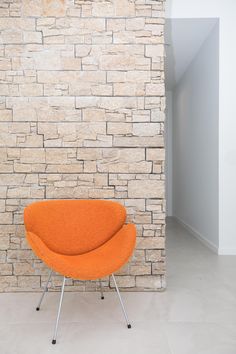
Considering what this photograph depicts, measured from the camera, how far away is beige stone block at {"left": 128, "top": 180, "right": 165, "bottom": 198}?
2.79 metres

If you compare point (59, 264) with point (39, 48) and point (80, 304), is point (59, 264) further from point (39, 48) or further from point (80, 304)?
point (39, 48)

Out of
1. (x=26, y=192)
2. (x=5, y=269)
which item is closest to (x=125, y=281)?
(x=5, y=269)

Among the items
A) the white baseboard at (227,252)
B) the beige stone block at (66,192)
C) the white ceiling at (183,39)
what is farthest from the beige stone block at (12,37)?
the white baseboard at (227,252)

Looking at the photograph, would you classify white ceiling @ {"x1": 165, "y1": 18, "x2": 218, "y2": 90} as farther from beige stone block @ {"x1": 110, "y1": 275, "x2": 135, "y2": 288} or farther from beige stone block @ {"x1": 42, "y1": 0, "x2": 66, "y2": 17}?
beige stone block @ {"x1": 110, "y1": 275, "x2": 135, "y2": 288}

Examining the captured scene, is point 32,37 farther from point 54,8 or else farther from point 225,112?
point 225,112

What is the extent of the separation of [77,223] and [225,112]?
247 cm

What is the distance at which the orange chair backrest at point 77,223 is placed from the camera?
2514 millimetres

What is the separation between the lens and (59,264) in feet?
6.75

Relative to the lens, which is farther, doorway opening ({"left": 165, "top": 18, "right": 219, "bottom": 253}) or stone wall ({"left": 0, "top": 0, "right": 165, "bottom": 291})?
doorway opening ({"left": 165, "top": 18, "right": 219, "bottom": 253})

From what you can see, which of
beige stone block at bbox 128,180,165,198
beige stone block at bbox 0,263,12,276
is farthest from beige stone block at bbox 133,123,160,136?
beige stone block at bbox 0,263,12,276

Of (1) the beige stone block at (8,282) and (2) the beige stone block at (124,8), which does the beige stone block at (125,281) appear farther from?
(2) the beige stone block at (124,8)

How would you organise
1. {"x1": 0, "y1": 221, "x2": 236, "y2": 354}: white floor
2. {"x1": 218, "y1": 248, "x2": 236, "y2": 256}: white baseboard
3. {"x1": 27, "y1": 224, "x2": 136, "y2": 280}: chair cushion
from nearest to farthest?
{"x1": 0, "y1": 221, "x2": 236, "y2": 354}: white floor
{"x1": 27, "y1": 224, "x2": 136, "y2": 280}: chair cushion
{"x1": 218, "y1": 248, "x2": 236, "y2": 256}: white baseboard

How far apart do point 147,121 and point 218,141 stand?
1.69 m

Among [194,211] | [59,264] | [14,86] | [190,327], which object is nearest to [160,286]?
[190,327]
